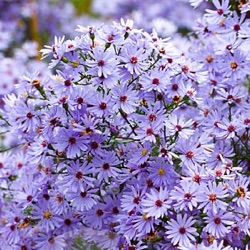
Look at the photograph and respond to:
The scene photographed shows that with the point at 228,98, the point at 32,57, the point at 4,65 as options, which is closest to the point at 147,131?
the point at 228,98

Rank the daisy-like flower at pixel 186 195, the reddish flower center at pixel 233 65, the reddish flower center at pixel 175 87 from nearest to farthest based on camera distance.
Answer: the daisy-like flower at pixel 186 195 < the reddish flower center at pixel 175 87 < the reddish flower center at pixel 233 65

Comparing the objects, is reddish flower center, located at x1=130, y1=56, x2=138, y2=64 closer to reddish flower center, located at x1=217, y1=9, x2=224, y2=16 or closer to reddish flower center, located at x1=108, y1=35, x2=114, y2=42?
reddish flower center, located at x1=108, y1=35, x2=114, y2=42

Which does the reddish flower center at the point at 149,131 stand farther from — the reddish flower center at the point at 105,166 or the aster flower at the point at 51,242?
the aster flower at the point at 51,242

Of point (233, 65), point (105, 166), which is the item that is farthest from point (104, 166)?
point (233, 65)

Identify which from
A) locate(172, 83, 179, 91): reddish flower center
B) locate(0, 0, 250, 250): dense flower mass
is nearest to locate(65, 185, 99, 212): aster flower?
locate(0, 0, 250, 250): dense flower mass

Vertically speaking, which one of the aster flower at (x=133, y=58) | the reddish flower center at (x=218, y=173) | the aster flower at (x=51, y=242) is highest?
the aster flower at (x=133, y=58)

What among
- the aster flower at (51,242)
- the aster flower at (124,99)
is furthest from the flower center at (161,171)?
the aster flower at (51,242)

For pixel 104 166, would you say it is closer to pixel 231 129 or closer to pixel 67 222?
pixel 67 222

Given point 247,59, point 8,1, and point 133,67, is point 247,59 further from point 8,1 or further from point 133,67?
point 8,1

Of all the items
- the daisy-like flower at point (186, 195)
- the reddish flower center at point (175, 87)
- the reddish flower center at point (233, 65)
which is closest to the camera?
the daisy-like flower at point (186, 195)
